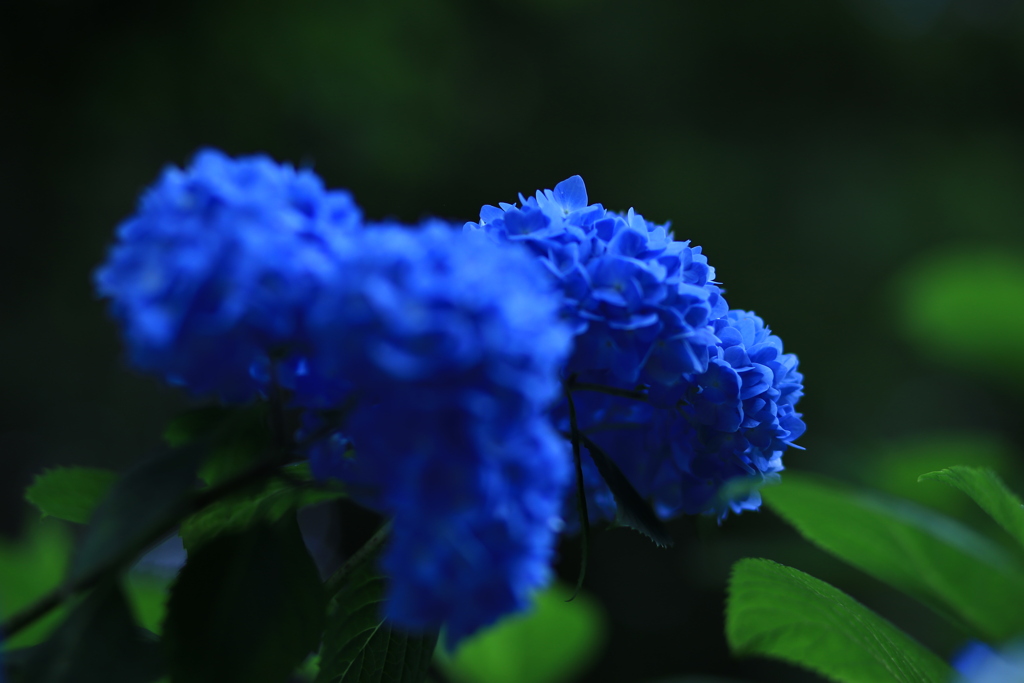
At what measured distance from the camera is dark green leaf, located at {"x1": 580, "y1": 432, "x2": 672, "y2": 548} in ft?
2.78


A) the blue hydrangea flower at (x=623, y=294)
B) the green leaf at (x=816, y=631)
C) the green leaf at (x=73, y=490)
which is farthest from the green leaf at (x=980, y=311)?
the green leaf at (x=73, y=490)

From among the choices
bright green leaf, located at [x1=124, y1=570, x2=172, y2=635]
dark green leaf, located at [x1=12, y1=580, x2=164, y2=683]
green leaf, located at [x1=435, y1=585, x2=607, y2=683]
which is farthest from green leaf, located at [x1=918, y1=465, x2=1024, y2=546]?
bright green leaf, located at [x1=124, y1=570, x2=172, y2=635]

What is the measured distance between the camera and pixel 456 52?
4586 millimetres

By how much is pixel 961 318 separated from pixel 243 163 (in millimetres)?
2593

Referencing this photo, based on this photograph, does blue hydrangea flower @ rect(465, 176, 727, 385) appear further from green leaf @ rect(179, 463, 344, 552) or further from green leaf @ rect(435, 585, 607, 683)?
green leaf @ rect(435, 585, 607, 683)

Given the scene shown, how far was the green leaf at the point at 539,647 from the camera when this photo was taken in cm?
175

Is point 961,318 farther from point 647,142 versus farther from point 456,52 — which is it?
point 456,52

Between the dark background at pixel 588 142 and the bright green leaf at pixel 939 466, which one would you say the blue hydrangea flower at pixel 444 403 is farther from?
the dark background at pixel 588 142

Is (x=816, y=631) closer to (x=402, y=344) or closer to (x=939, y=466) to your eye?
(x=402, y=344)

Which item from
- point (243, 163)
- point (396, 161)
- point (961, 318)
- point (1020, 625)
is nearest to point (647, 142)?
point (396, 161)

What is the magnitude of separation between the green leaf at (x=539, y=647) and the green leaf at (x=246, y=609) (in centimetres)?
113

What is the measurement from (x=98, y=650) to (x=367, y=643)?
0.32 meters

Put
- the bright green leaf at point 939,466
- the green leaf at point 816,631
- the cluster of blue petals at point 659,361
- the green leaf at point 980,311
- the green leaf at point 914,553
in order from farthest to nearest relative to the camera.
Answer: the green leaf at point 980,311 < the bright green leaf at point 939,466 < the green leaf at point 914,553 < the green leaf at point 816,631 < the cluster of blue petals at point 659,361

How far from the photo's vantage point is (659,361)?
2.65ft
